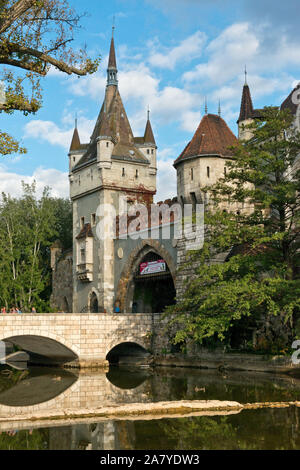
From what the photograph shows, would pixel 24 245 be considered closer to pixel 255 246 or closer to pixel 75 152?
pixel 75 152

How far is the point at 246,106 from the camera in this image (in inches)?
1340

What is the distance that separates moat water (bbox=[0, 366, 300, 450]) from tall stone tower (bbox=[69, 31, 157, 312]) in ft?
31.4

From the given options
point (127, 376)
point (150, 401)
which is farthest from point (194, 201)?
point (150, 401)

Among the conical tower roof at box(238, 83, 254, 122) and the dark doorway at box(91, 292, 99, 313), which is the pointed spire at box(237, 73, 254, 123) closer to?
the conical tower roof at box(238, 83, 254, 122)

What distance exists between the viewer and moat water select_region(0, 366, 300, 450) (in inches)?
419

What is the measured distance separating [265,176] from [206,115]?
862cm

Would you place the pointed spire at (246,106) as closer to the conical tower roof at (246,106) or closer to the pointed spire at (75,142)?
the conical tower roof at (246,106)

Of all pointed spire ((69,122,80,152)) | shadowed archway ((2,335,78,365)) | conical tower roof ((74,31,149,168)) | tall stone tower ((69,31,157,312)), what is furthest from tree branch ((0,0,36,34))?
pointed spire ((69,122,80,152))

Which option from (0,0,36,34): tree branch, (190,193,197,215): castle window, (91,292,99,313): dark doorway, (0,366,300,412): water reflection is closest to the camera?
(0,0,36,34): tree branch

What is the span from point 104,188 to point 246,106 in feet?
31.5

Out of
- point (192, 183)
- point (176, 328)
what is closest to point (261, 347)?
point (176, 328)
